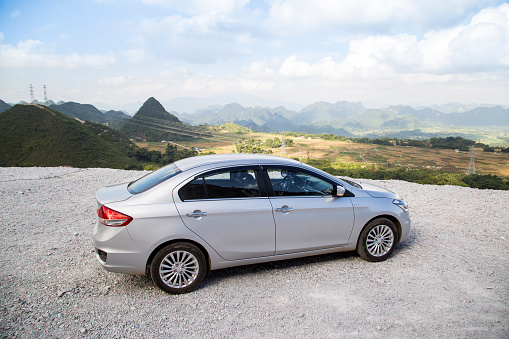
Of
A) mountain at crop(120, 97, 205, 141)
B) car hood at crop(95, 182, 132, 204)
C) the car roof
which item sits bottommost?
car hood at crop(95, 182, 132, 204)

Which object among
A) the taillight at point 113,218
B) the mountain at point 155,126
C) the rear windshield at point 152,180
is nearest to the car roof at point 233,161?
the rear windshield at point 152,180

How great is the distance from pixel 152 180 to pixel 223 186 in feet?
3.26

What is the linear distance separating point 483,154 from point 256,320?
24171 millimetres

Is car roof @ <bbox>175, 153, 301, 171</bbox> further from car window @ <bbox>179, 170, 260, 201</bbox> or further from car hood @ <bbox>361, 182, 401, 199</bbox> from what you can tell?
car hood @ <bbox>361, 182, 401, 199</bbox>

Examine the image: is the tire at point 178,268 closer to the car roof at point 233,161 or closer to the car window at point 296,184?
the car roof at point 233,161

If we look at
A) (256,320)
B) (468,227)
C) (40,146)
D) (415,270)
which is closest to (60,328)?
(256,320)

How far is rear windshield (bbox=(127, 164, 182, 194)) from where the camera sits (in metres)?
3.99

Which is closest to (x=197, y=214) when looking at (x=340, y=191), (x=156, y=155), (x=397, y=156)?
(x=340, y=191)

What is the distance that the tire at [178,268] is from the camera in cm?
370

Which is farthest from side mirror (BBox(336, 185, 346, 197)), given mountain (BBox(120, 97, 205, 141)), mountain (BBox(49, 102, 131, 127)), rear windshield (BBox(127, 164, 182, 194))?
mountain (BBox(49, 102, 131, 127))

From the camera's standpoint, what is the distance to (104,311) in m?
3.49

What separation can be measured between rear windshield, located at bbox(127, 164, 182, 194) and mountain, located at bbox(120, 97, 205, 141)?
35.7 metres

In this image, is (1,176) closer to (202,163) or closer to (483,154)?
(202,163)

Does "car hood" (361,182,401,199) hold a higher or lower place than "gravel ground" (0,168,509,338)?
higher
